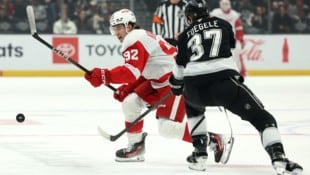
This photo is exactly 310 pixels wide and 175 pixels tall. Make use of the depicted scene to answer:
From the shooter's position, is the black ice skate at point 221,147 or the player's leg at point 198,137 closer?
the player's leg at point 198,137

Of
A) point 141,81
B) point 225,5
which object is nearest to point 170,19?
point 225,5

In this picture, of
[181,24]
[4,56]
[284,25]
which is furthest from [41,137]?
[284,25]

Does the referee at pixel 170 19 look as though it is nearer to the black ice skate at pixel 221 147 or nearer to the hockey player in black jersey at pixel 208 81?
the black ice skate at pixel 221 147

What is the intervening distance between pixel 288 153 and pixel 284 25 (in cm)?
860

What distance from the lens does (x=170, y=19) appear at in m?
9.63

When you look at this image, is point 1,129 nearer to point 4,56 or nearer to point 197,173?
point 197,173

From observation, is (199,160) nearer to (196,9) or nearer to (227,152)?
(227,152)

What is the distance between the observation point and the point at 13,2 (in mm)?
13227

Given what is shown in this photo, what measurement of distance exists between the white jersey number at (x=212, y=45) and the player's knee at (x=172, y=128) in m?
0.63

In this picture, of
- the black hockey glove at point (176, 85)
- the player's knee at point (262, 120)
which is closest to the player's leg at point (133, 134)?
the black hockey glove at point (176, 85)

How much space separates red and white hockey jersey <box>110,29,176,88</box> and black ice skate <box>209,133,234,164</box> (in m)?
0.48

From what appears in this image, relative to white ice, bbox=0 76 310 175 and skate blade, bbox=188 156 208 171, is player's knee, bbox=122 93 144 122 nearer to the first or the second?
white ice, bbox=0 76 310 175

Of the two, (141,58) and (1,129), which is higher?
(141,58)

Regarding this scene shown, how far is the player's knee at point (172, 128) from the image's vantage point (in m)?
4.96
